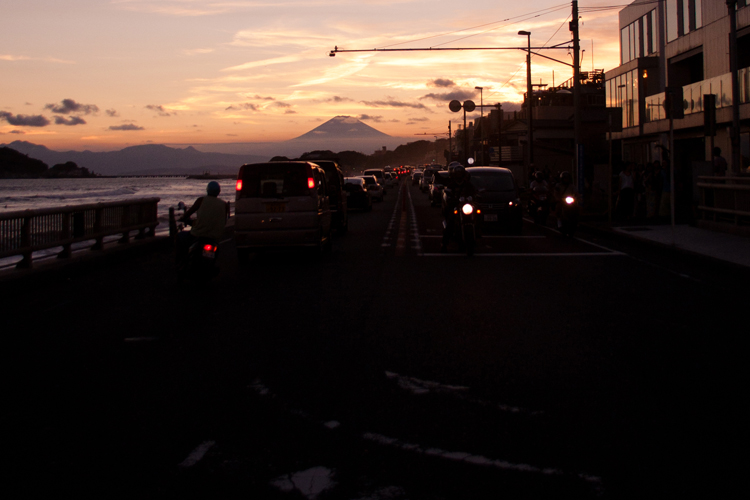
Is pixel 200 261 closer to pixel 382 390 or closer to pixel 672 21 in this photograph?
pixel 382 390

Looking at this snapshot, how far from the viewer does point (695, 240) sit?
1598cm

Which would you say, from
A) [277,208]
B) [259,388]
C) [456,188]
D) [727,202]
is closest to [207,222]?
[277,208]

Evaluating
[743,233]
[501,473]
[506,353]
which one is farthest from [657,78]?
[501,473]

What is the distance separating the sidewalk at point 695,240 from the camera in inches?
521

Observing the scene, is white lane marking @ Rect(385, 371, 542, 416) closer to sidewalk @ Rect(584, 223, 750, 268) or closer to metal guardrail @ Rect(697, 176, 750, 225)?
sidewalk @ Rect(584, 223, 750, 268)

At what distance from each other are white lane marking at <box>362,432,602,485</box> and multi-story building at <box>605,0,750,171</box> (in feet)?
80.8

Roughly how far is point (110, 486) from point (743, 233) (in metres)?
16.1

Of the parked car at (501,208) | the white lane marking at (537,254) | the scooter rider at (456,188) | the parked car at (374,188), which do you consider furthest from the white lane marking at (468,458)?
the parked car at (374,188)

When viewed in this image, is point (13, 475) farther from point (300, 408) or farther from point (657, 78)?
point (657, 78)

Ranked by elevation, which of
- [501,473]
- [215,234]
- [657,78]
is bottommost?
[501,473]

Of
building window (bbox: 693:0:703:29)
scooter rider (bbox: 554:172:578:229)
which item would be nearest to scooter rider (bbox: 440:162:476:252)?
scooter rider (bbox: 554:172:578:229)

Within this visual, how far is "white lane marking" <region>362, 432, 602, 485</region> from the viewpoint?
3.89 meters

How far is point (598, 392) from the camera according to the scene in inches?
211

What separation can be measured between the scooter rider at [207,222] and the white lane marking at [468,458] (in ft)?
24.7
